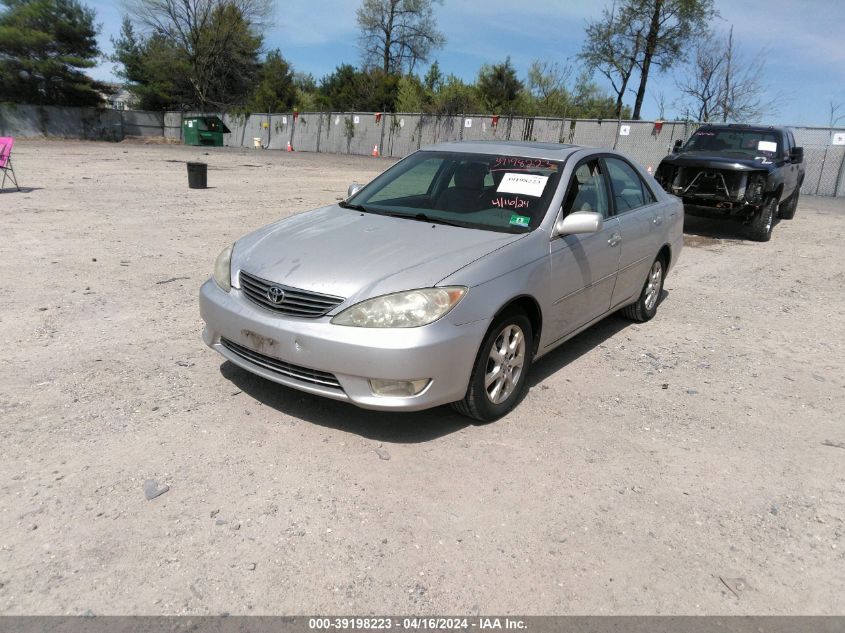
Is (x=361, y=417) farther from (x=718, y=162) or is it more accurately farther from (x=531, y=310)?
(x=718, y=162)

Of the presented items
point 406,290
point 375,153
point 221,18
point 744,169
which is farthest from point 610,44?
point 406,290

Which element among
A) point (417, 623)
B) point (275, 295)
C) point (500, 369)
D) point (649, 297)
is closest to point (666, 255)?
point (649, 297)

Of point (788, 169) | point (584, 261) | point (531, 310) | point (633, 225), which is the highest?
point (788, 169)

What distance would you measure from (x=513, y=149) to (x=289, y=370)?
96.4 inches

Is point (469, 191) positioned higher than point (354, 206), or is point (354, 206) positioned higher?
point (469, 191)

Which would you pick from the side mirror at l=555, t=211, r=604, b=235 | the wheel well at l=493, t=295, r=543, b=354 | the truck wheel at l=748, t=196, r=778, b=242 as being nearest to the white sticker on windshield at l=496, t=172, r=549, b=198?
the side mirror at l=555, t=211, r=604, b=235

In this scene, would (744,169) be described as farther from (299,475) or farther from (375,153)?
(375,153)

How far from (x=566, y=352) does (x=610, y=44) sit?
110 feet

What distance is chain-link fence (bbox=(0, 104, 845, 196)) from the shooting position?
2111 cm

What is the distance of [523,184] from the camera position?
4246 mm

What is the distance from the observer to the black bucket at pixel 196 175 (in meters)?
13.9

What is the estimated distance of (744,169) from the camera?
10.1 metres

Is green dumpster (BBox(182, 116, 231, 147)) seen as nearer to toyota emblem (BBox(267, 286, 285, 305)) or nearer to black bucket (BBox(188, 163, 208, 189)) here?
black bucket (BBox(188, 163, 208, 189))

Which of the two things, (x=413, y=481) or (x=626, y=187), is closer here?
(x=413, y=481)
